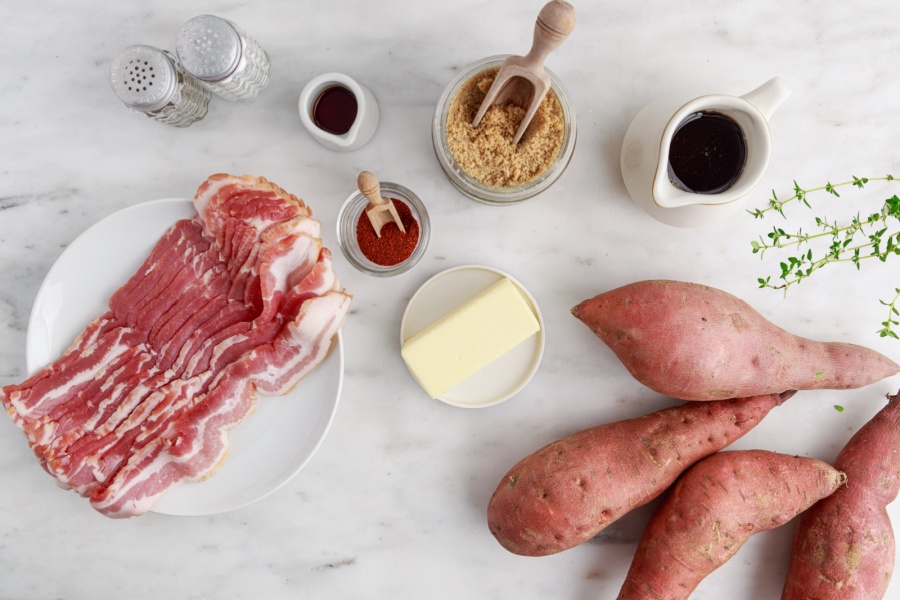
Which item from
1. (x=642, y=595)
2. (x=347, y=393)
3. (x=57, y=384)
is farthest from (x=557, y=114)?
(x=57, y=384)

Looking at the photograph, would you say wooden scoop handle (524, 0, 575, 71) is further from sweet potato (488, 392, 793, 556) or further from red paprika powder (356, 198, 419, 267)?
sweet potato (488, 392, 793, 556)

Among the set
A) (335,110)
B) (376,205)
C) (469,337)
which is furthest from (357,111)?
(469,337)

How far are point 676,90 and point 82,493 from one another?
1433mm

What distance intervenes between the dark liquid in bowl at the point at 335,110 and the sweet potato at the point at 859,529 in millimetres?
1215

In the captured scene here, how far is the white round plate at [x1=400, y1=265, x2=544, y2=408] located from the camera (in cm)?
119

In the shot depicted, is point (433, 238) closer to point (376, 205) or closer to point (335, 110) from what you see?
point (376, 205)

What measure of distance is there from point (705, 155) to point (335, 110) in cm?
70

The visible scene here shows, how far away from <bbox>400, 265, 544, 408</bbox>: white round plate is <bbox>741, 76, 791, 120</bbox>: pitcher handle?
1.74ft

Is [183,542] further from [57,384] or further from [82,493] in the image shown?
[57,384]

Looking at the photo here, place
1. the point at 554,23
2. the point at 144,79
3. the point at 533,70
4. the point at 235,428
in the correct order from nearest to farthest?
the point at 554,23 < the point at 533,70 < the point at 144,79 < the point at 235,428

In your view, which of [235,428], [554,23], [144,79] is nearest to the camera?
[554,23]

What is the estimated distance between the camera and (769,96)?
1.01m

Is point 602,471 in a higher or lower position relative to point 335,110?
lower

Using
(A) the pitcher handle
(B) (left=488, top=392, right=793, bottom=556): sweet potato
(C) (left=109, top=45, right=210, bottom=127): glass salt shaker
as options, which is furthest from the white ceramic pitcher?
(C) (left=109, top=45, right=210, bottom=127): glass salt shaker
